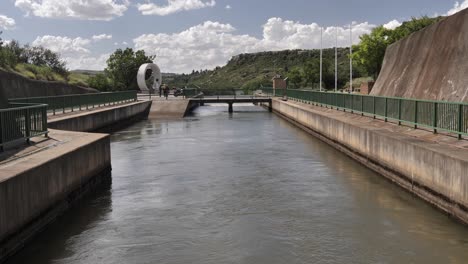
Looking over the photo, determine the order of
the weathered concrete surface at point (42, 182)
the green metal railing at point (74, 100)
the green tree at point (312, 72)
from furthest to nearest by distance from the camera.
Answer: the green tree at point (312, 72) → the green metal railing at point (74, 100) → the weathered concrete surface at point (42, 182)

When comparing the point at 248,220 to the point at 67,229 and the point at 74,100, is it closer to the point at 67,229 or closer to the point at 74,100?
the point at 67,229

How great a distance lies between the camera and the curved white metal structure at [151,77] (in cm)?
8081

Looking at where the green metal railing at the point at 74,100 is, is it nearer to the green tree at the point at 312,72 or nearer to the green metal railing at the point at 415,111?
the green metal railing at the point at 415,111

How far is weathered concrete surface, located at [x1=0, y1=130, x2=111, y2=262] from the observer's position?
1063 centimetres

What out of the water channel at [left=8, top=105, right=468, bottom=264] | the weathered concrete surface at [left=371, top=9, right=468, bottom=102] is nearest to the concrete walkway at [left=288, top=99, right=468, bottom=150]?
the water channel at [left=8, top=105, right=468, bottom=264]

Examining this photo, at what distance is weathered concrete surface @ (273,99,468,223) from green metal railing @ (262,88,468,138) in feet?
1.24

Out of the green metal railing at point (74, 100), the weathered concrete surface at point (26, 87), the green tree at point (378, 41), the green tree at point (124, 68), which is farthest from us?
the green tree at point (124, 68)

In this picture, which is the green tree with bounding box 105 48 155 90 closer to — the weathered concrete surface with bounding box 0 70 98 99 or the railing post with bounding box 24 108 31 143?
the weathered concrete surface with bounding box 0 70 98 99

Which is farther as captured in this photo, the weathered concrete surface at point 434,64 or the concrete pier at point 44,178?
the weathered concrete surface at point 434,64

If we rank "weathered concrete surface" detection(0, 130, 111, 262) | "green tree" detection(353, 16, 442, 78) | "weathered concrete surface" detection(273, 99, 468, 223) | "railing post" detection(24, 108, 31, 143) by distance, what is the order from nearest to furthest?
"weathered concrete surface" detection(0, 130, 111, 262)
"weathered concrete surface" detection(273, 99, 468, 223)
"railing post" detection(24, 108, 31, 143)
"green tree" detection(353, 16, 442, 78)

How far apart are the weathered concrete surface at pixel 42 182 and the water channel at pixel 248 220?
0.44 meters

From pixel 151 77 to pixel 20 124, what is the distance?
71.0 metres

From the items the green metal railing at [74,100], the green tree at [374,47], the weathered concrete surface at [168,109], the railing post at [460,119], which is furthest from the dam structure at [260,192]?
the green tree at [374,47]

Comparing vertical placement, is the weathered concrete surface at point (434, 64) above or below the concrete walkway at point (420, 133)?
above
